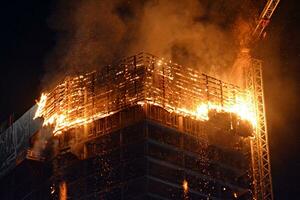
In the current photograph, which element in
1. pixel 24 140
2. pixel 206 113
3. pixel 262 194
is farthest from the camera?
pixel 24 140

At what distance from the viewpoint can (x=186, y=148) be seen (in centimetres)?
5841

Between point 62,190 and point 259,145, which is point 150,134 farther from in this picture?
point 62,190

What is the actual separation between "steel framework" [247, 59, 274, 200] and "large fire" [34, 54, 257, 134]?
0.68 metres

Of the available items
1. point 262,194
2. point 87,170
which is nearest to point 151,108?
point 87,170

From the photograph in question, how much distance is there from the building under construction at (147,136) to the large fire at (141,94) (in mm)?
80

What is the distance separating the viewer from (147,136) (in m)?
56.2

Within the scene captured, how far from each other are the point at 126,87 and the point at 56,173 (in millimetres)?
9426

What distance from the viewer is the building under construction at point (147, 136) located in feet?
184

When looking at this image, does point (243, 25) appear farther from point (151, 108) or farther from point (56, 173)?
point (56, 173)

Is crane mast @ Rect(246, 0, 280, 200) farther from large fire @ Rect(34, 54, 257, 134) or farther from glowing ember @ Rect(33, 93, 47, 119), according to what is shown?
glowing ember @ Rect(33, 93, 47, 119)

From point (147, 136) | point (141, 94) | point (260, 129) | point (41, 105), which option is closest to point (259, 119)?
point (260, 129)

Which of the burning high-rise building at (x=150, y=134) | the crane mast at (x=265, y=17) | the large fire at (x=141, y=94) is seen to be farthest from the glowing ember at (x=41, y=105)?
the crane mast at (x=265, y=17)

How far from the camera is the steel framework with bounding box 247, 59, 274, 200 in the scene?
171 ft

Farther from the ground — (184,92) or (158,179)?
(184,92)
